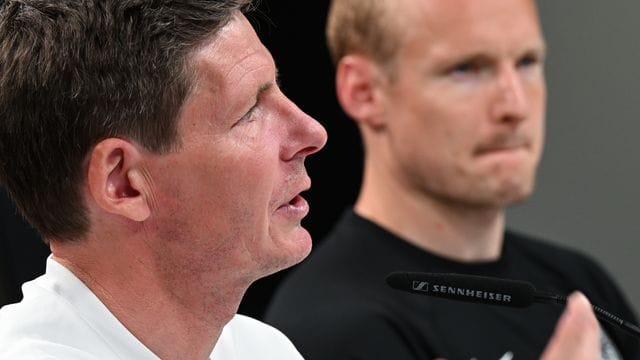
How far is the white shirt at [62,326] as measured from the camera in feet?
5.36

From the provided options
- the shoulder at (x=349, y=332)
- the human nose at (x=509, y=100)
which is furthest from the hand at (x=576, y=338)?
the human nose at (x=509, y=100)

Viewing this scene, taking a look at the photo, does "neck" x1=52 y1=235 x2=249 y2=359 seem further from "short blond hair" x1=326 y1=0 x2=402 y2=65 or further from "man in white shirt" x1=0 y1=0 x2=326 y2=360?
"short blond hair" x1=326 y1=0 x2=402 y2=65

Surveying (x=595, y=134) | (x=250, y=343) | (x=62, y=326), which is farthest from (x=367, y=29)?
(x=595, y=134)

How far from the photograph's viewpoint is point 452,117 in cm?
273

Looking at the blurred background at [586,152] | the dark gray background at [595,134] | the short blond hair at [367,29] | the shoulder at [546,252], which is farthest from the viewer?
the dark gray background at [595,134]

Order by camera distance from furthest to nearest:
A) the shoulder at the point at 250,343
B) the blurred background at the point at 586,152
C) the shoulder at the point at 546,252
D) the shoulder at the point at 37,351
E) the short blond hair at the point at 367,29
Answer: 1. the blurred background at the point at 586,152
2. the shoulder at the point at 546,252
3. the short blond hair at the point at 367,29
4. the shoulder at the point at 250,343
5. the shoulder at the point at 37,351

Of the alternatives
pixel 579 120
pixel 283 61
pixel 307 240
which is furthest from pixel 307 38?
pixel 307 240

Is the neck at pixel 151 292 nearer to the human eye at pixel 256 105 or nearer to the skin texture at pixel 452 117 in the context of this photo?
the human eye at pixel 256 105

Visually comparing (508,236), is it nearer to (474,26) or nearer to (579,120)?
(474,26)

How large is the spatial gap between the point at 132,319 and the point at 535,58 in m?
1.32

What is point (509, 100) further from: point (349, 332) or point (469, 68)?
point (349, 332)

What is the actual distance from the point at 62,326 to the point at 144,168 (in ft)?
0.69

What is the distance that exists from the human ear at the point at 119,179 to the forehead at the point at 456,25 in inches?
44.4

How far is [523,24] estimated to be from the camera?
2.78 metres
